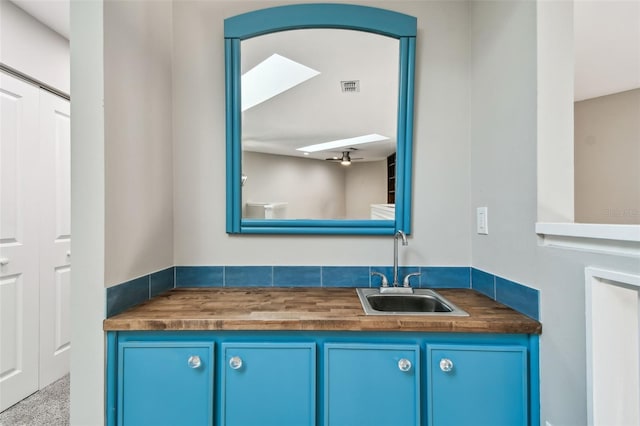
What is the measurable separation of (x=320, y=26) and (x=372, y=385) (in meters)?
1.70

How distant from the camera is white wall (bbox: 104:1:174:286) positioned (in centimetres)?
111

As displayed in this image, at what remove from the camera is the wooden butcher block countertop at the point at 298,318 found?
104cm

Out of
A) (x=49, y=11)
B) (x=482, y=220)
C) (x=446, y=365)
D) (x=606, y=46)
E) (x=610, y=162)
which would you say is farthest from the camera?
(x=610, y=162)

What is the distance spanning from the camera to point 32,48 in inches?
76.5

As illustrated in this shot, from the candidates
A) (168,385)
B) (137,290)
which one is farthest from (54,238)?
(168,385)

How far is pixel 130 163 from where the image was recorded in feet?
4.00

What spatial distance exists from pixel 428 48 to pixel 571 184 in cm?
100

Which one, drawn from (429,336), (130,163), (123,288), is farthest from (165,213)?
(429,336)

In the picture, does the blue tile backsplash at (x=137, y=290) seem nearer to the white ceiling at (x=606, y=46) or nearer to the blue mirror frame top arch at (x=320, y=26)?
the blue mirror frame top arch at (x=320, y=26)

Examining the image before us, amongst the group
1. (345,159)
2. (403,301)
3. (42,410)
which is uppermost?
(345,159)

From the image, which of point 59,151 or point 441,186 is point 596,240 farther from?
point 59,151

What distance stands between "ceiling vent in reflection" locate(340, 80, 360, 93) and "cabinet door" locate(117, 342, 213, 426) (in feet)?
4.51

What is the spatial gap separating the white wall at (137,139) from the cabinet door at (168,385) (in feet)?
1.09

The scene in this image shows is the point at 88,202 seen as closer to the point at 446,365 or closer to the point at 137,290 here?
the point at 137,290
